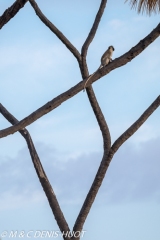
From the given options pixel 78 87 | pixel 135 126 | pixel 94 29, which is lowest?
pixel 135 126

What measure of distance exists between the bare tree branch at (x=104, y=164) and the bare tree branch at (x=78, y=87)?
2263mm

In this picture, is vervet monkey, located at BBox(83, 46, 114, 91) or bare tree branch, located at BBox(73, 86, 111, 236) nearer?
Answer: vervet monkey, located at BBox(83, 46, 114, 91)

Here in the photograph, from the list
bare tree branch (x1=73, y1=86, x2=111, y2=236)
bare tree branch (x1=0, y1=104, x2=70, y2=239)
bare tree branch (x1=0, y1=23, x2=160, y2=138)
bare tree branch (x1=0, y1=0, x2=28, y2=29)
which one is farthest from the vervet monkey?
bare tree branch (x1=0, y1=104, x2=70, y2=239)

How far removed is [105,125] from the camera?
12.7 m

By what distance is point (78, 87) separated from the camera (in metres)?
10.1

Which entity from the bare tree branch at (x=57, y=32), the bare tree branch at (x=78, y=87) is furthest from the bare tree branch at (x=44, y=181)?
the bare tree branch at (x=78, y=87)

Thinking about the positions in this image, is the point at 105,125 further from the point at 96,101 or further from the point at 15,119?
the point at 15,119

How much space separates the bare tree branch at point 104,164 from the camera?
40.6 ft

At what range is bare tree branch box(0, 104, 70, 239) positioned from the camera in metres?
12.8

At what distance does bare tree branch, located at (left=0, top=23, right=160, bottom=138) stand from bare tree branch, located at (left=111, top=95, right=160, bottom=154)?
2236 mm

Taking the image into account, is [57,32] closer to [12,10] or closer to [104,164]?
[12,10]

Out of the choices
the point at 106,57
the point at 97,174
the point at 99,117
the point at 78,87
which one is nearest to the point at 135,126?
the point at 99,117

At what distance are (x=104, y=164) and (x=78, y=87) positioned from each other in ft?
8.80

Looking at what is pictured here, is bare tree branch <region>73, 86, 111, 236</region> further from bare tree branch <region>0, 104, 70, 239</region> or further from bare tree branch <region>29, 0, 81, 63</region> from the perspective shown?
bare tree branch <region>29, 0, 81, 63</region>
